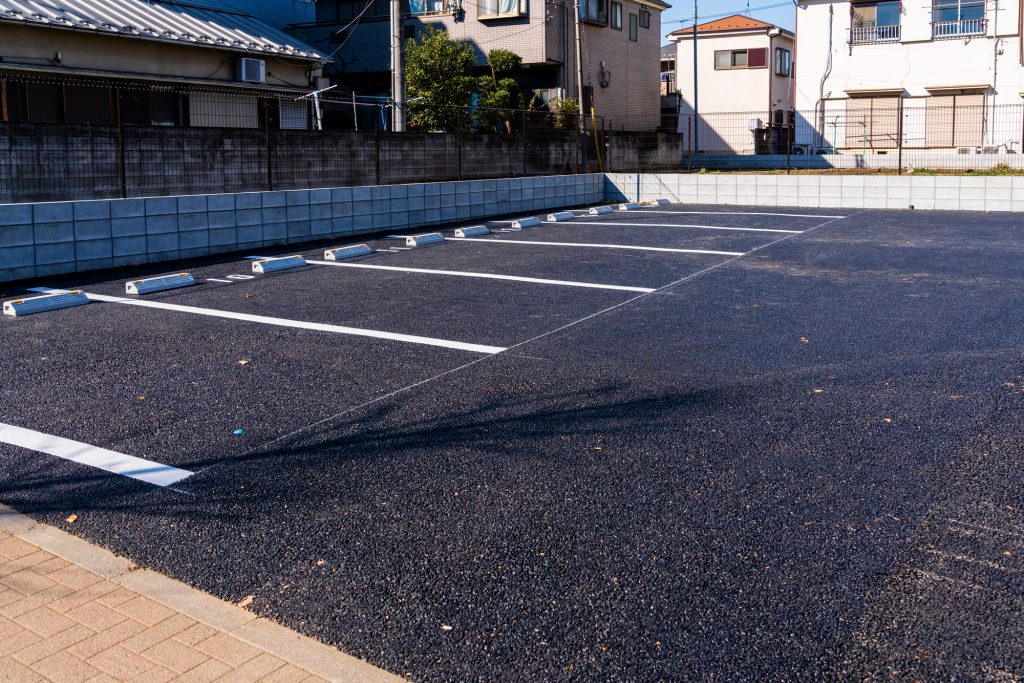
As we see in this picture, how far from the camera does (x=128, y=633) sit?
10.1 feet

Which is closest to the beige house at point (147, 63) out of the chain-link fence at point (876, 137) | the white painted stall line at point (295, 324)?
the white painted stall line at point (295, 324)

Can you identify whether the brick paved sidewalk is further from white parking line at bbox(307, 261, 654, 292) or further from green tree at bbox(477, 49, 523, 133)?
green tree at bbox(477, 49, 523, 133)

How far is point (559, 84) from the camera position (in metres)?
27.8

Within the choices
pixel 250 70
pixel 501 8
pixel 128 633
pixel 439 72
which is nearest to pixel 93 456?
pixel 128 633

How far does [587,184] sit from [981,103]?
16.5 metres

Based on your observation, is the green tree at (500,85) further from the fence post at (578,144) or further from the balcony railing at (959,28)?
the balcony railing at (959,28)

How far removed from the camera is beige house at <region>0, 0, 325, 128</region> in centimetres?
1545

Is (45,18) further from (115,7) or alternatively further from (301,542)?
(301,542)

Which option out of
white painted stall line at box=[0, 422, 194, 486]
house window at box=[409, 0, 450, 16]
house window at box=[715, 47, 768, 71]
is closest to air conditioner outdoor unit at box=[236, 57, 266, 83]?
house window at box=[409, 0, 450, 16]

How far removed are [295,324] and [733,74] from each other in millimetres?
33465

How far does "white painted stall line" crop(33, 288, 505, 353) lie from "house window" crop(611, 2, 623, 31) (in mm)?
24580

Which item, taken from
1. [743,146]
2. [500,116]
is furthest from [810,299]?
[743,146]

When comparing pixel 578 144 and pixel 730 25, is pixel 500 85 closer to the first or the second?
pixel 578 144

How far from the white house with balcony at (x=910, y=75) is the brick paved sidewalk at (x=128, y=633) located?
28733mm
